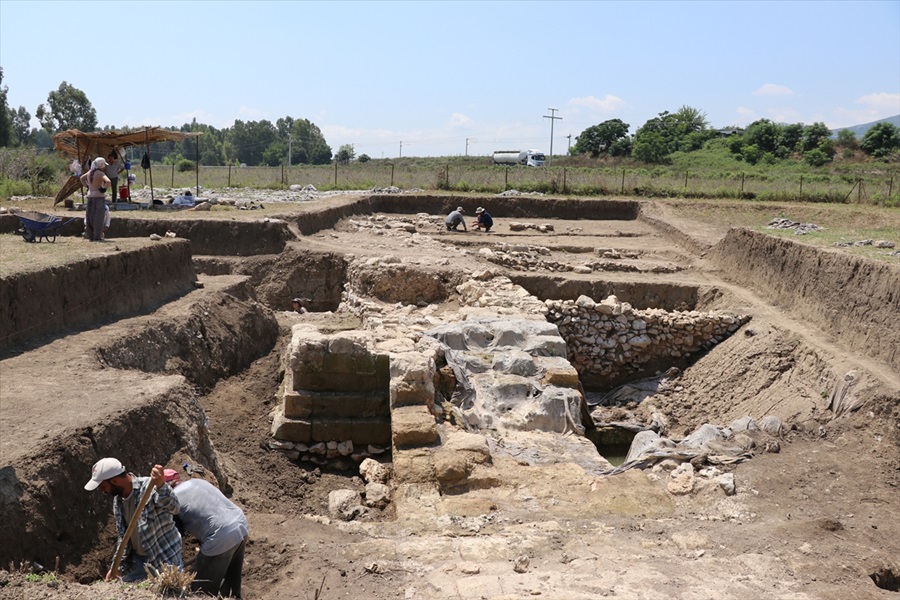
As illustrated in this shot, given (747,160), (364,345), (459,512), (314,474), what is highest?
(747,160)

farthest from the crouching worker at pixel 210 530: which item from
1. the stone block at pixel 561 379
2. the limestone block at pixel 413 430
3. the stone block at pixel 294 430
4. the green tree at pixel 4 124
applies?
the green tree at pixel 4 124

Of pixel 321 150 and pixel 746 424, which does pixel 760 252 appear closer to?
pixel 746 424

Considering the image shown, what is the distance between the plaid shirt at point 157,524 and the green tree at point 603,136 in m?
49.1

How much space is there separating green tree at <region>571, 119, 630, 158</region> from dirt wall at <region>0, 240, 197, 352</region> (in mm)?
Answer: 42946

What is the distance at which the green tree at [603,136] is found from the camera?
51.2 metres

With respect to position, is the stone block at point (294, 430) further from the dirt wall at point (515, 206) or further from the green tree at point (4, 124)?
the green tree at point (4, 124)

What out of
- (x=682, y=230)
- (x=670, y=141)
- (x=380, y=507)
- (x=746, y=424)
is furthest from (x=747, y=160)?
(x=380, y=507)

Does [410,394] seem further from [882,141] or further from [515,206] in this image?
[882,141]

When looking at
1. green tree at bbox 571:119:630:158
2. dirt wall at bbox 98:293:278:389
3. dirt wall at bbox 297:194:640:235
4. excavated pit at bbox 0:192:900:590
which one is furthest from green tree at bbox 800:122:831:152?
dirt wall at bbox 98:293:278:389

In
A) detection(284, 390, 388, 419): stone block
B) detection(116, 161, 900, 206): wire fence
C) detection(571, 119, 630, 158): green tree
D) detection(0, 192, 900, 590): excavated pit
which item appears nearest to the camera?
detection(0, 192, 900, 590): excavated pit

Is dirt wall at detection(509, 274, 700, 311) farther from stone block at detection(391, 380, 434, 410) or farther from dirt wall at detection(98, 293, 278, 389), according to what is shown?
stone block at detection(391, 380, 434, 410)

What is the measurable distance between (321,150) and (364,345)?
65181 mm

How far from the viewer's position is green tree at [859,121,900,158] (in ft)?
129

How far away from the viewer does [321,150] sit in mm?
71438
